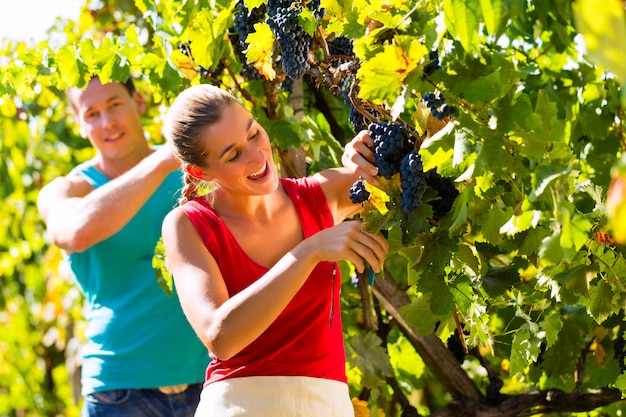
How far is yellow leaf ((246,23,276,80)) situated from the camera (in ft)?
7.43

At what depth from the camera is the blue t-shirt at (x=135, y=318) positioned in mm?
3111

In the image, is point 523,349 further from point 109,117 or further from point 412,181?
point 109,117

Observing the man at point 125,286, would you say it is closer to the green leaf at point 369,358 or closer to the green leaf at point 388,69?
the green leaf at point 369,358

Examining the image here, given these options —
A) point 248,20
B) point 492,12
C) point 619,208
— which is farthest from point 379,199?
point 619,208

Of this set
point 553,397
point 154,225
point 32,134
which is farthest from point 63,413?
point 553,397

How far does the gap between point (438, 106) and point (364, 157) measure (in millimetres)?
331

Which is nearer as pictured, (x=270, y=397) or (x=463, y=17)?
(x=463, y=17)

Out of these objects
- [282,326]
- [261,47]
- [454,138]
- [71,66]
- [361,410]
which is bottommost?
[361,410]

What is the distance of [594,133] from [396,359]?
102 cm

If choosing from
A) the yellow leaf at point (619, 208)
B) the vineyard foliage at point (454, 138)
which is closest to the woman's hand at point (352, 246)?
the vineyard foliage at point (454, 138)

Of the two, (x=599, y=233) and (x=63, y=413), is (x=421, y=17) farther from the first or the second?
(x=63, y=413)

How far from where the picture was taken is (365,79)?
1.62 meters

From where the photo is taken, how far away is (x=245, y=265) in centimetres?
222

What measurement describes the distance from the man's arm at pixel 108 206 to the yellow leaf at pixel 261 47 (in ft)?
2.10
